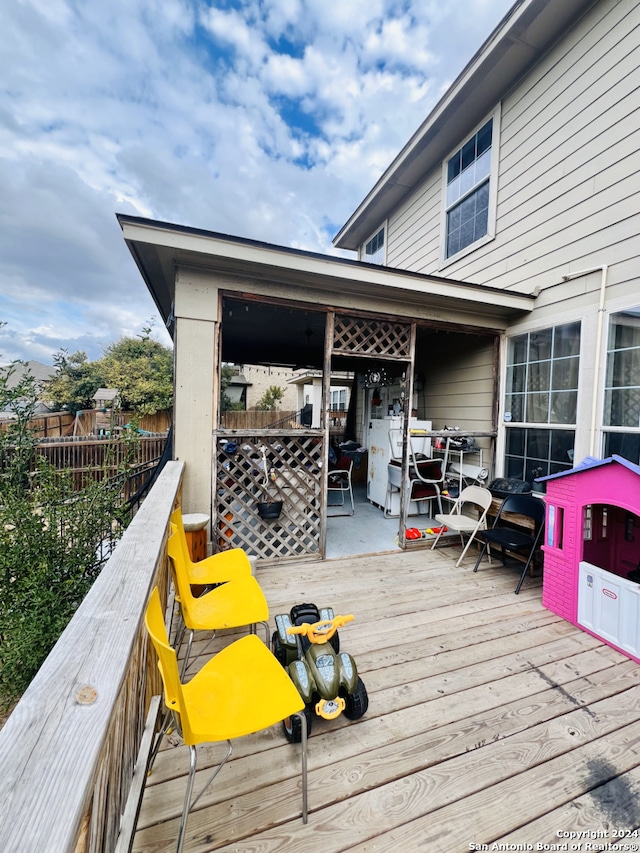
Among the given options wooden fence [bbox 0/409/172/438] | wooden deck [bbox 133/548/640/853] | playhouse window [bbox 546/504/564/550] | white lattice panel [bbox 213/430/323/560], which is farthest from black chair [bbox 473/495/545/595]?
wooden fence [bbox 0/409/172/438]

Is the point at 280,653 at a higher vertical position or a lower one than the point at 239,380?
lower

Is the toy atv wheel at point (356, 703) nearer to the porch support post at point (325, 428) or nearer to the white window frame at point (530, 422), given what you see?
the porch support post at point (325, 428)

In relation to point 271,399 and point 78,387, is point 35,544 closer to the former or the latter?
point 78,387

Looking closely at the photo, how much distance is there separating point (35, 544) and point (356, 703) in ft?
7.77

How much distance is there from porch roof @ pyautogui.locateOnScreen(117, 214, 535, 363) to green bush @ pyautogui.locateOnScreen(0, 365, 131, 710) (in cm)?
147

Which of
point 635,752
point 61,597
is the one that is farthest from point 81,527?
point 635,752

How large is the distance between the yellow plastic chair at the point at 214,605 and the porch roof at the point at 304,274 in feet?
7.61

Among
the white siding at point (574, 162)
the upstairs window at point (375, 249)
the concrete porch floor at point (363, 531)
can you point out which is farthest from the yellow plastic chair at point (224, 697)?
the upstairs window at point (375, 249)

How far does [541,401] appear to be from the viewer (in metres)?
3.99

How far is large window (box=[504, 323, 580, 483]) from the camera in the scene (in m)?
3.65

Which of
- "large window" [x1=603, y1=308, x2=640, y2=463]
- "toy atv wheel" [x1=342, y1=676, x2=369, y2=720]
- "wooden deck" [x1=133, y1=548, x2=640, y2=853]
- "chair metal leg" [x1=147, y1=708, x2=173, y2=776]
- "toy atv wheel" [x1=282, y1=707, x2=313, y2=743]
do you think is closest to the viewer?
"wooden deck" [x1=133, y1=548, x2=640, y2=853]

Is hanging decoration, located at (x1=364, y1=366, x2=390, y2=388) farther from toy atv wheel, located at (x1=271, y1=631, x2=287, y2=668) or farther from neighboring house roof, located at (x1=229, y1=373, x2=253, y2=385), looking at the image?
neighboring house roof, located at (x1=229, y1=373, x2=253, y2=385)

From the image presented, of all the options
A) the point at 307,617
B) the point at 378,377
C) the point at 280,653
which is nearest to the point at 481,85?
the point at 378,377

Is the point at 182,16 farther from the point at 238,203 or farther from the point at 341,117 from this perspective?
the point at 238,203
